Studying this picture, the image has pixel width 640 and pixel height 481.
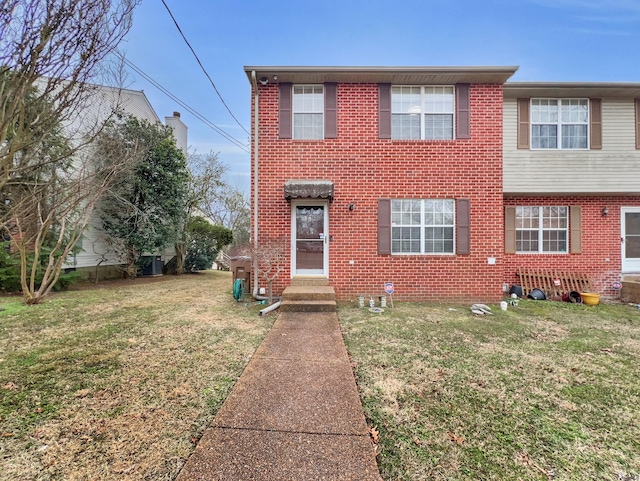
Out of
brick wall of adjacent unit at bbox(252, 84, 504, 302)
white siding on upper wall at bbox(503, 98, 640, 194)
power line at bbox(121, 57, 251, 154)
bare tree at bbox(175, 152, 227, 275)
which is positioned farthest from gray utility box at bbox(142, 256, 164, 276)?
white siding on upper wall at bbox(503, 98, 640, 194)

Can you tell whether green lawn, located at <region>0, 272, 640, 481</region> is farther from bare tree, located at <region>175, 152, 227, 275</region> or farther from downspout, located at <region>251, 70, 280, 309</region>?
bare tree, located at <region>175, 152, 227, 275</region>

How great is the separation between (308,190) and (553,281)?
789 centimetres

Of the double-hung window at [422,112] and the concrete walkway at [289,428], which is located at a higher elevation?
the double-hung window at [422,112]

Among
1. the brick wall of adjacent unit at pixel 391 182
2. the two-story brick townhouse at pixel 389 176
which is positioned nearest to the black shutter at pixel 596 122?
the two-story brick townhouse at pixel 389 176

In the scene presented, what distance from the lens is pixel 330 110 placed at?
7613mm

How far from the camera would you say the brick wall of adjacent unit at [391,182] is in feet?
25.1

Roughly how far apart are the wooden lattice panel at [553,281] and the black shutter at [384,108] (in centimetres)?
611

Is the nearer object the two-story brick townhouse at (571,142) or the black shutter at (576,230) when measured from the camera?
the two-story brick townhouse at (571,142)

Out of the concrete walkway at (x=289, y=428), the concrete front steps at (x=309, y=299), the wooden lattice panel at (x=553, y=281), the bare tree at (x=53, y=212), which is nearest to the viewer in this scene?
the concrete walkway at (x=289, y=428)

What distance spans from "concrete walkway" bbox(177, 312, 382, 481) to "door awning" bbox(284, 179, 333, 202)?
13.7 feet

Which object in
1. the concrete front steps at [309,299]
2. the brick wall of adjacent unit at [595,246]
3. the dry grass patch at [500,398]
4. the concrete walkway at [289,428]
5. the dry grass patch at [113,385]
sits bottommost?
the dry grass patch at [500,398]

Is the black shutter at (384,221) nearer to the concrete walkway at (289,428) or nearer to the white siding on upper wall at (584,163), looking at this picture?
the white siding on upper wall at (584,163)

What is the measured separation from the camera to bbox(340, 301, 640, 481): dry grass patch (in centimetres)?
216

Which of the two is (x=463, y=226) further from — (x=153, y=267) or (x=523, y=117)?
(x=153, y=267)
